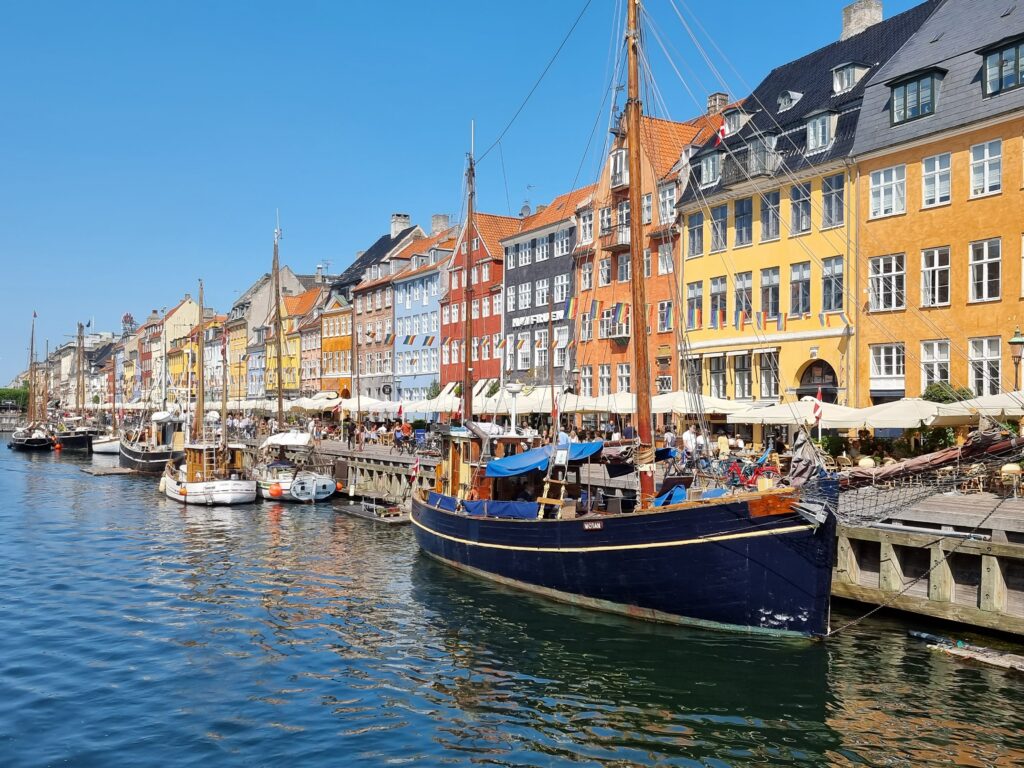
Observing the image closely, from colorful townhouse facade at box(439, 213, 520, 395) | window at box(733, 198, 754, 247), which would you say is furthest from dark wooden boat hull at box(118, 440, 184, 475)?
window at box(733, 198, 754, 247)

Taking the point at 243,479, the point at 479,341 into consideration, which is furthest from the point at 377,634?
the point at 479,341

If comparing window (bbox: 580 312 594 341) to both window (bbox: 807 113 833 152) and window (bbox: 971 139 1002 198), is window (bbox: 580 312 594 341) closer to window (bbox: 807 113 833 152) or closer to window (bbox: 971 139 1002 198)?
window (bbox: 807 113 833 152)

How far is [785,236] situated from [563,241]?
742 inches

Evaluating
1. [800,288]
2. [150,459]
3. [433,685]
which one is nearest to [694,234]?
[800,288]

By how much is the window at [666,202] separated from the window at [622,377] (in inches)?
307

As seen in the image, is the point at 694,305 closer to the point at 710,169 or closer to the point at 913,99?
the point at 710,169

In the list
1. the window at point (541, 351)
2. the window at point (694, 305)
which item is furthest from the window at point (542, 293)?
the window at point (694, 305)

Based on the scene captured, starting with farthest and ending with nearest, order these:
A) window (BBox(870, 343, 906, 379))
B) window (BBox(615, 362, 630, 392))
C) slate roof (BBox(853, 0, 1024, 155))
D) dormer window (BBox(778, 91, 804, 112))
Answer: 1. window (BBox(615, 362, 630, 392))
2. dormer window (BBox(778, 91, 804, 112))
3. window (BBox(870, 343, 906, 379))
4. slate roof (BBox(853, 0, 1024, 155))

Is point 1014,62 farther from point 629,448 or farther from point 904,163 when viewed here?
point 629,448

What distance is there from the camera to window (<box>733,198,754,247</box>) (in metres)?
41.2

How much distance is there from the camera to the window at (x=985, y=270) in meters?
31.3

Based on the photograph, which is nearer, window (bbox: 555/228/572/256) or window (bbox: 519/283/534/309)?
window (bbox: 555/228/572/256)

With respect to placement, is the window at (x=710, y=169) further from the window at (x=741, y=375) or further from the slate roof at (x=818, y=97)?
the window at (x=741, y=375)

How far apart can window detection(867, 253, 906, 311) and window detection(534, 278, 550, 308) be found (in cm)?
2495
